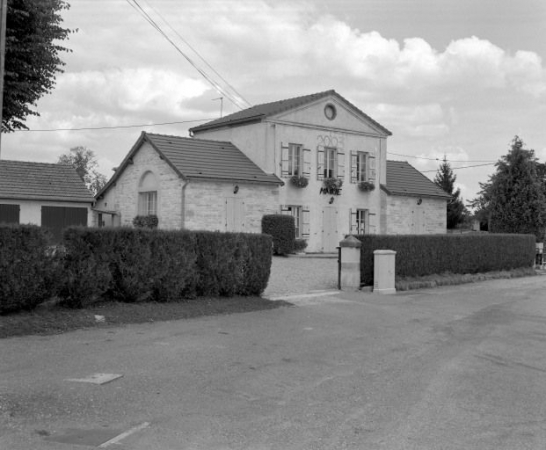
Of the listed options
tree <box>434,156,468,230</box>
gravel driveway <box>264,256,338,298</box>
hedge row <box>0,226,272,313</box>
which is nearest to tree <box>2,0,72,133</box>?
hedge row <box>0,226,272,313</box>

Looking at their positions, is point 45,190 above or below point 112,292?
above

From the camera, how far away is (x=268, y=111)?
29750 mm

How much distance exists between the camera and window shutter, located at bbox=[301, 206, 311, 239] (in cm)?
2986

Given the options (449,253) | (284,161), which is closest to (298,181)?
(284,161)

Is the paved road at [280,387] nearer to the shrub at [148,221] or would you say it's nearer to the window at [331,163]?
the shrub at [148,221]

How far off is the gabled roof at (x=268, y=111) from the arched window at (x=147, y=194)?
5.30m

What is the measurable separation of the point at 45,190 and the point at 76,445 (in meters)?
27.8

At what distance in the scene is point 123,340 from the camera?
9016 mm

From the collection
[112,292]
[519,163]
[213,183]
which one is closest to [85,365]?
[112,292]

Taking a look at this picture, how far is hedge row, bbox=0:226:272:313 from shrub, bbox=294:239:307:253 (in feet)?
46.4

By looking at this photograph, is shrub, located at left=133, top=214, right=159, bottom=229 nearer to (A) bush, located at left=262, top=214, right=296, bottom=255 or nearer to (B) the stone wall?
(A) bush, located at left=262, top=214, right=296, bottom=255

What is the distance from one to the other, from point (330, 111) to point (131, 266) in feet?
71.8

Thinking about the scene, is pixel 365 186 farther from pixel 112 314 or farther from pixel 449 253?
pixel 112 314

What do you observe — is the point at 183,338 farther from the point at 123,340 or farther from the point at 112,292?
the point at 112,292
